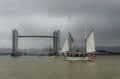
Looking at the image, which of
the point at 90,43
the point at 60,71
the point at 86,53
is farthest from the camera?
the point at 86,53

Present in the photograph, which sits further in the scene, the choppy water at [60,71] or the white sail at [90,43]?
the white sail at [90,43]

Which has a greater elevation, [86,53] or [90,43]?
[90,43]

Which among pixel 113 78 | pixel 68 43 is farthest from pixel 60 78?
pixel 68 43

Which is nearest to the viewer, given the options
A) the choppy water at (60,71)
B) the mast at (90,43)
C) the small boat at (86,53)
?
the choppy water at (60,71)

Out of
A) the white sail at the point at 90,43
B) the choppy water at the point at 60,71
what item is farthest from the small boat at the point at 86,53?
the choppy water at the point at 60,71

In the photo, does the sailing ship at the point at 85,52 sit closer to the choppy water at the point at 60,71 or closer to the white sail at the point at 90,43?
the white sail at the point at 90,43

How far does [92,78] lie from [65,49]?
72.3 metres

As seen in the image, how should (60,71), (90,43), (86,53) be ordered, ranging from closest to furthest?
1. (60,71)
2. (90,43)
3. (86,53)

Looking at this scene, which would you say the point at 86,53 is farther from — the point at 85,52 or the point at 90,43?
the point at 90,43

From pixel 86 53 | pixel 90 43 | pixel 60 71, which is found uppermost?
pixel 90 43

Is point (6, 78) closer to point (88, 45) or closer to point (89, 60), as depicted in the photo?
point (88, 45)

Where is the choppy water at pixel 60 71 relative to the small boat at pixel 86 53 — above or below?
below

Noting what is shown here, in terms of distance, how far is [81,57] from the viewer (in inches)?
4387

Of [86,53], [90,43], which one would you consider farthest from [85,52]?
[90,43]
